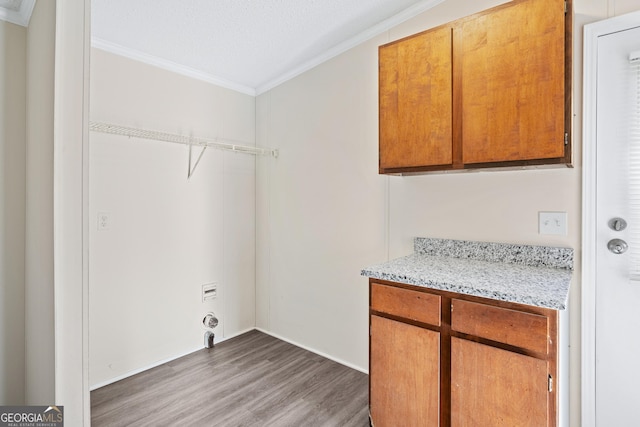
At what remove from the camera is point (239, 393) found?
2117mm

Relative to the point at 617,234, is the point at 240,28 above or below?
above

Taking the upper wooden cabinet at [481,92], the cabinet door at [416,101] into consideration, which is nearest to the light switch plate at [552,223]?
the upper wooden cabinet at [481,92]

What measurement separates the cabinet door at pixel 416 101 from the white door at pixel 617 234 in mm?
671

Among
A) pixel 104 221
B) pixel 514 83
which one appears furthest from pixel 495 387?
pixel 104 221

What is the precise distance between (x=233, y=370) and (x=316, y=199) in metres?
1.51

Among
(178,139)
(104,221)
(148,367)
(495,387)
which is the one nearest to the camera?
(495,387)

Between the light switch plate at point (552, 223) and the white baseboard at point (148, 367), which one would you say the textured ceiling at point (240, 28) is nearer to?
the light switch plate at point (552, 223)

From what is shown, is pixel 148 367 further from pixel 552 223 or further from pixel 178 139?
pixel 552 223

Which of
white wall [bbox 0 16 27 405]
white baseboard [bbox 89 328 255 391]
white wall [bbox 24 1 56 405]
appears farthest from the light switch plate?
white wall [bbox 0 16 27 405]

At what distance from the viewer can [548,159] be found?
4.52ft

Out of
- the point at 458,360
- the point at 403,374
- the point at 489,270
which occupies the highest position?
the point at 489,270

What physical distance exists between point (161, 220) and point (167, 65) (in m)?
1.30

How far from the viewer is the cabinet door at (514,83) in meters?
1.34

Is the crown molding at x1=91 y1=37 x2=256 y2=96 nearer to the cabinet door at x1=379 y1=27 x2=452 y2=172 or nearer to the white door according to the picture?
the cabinet door at x1=379 y1=27 x2=452 y2=172
